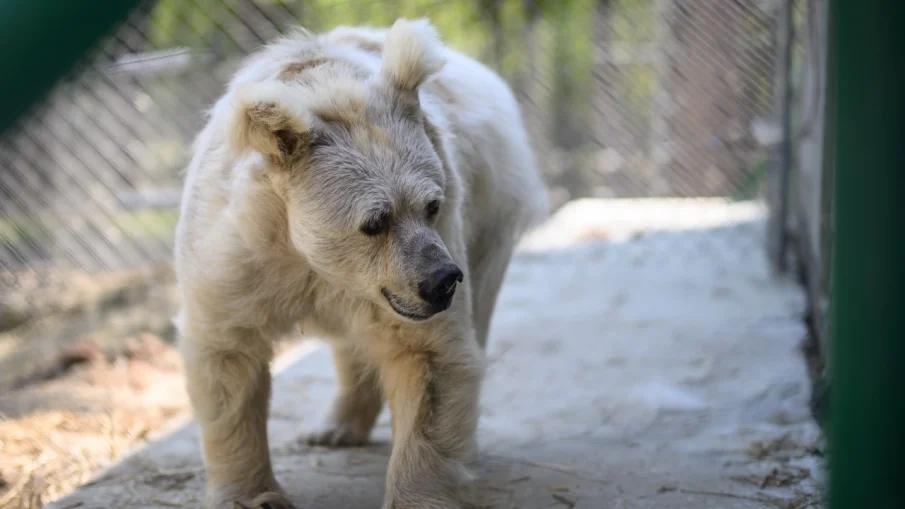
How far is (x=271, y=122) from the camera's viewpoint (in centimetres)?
288

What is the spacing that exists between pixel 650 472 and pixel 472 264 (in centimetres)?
125

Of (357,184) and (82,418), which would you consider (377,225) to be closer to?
(357,184)

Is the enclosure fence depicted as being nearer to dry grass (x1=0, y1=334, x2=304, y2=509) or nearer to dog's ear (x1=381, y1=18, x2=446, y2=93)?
dry grass (x1=0, y1=334, x2=304, y2=509)

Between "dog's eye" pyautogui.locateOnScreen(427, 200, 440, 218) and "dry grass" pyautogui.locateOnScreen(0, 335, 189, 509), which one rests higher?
"dog's eye" pyautogui.locateOnScreen(427, 200, 440, 218)

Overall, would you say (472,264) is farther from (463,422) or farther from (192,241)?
(192,241)

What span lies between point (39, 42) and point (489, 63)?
10.4 metres

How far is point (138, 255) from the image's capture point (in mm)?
8383

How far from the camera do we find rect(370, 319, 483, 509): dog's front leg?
3.26m

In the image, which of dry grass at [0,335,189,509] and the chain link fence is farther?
the chain link fence

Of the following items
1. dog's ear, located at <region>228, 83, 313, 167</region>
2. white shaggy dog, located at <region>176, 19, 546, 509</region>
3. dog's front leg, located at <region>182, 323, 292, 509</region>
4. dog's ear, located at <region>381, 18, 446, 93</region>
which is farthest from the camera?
dog's front leg, located at <region>182, 323, 292, 509</region>

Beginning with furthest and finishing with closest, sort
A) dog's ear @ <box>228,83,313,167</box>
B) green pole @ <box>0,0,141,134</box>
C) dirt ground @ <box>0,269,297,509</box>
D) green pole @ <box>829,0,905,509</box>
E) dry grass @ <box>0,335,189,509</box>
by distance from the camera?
dirt ground @ <box>0,269,297,509</box>
dry grass @ <box>0,335,189,509</box>
dog's ear @ <box>228,83,313,167</box>
green pole @ <box>829,0,905,509</box>
green pole @ <box>0,0,141,134</box>

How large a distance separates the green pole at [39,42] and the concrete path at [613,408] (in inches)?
115

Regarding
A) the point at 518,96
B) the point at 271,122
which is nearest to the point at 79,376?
the point at 271,122

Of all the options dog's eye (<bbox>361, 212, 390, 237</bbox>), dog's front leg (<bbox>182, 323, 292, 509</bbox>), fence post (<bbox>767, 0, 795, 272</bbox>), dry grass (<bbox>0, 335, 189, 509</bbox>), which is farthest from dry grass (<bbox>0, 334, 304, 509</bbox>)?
fence post (<bbox>767, 0, 795, 272</bbox>)
